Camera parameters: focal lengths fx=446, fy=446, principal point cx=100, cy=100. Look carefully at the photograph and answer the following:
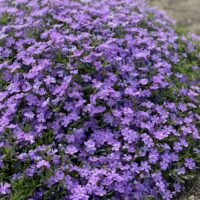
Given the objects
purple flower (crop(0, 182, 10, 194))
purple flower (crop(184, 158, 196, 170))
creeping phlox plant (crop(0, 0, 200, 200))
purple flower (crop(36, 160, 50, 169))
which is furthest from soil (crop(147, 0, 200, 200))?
purple flower (crop(0, 182, 10, 194))

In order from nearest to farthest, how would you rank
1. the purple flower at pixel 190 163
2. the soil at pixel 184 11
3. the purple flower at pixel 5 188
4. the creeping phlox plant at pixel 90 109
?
the purple flower at pixel 5 188 → the creeping phlox plant at pixel 90 109 → the purple flower at pixel 190 163 → the soil at pixel 184 11

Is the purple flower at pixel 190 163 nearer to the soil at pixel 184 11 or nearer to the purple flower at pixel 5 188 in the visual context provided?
the purple flower at pixel 5 188

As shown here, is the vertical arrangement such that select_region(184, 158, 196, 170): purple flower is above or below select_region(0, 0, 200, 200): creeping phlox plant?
below

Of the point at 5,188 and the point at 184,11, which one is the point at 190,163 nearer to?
the point at 5,188

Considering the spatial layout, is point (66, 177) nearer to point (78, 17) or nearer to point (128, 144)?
point (128, 144)

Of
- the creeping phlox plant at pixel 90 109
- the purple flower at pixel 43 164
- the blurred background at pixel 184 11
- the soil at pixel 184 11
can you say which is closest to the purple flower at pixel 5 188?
the creeping phlox plant at pixel 90 109

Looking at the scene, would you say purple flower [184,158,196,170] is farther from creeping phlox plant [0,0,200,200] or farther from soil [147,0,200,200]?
soil [147,0,200,200]

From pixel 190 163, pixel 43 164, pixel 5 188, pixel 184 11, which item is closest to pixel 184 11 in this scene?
pixel 184 11
